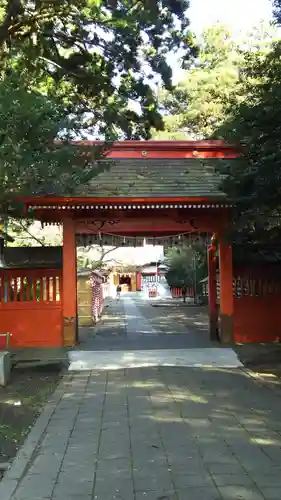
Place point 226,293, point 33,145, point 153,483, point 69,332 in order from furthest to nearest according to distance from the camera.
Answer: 1. point 226,293
2. point 69,332
3. point 33,145
4. point 153,483

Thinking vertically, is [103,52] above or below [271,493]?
above

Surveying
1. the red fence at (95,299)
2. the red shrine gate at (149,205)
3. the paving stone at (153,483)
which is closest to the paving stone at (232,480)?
the paving stone at (153,483)

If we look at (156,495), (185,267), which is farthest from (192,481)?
(185,267)

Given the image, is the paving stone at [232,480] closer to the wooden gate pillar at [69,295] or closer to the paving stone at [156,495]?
the paving stone at [156,495]

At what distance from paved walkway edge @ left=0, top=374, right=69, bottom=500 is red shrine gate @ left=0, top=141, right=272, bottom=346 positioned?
5.15 m

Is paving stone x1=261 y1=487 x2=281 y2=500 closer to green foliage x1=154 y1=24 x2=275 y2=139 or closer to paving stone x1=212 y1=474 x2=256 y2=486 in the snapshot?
paving stone x1=212 y1=474 x2=256 y2=486

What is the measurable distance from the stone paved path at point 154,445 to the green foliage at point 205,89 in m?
17.4

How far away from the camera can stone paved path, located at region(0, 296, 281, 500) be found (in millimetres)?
4523

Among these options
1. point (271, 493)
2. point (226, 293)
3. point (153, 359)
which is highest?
point (226, 293)

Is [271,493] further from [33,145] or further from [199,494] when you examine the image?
[33,145]

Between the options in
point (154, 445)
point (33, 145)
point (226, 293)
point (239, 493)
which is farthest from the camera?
point (226, 293)

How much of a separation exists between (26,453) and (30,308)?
7828 mm

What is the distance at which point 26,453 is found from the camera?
553 centimetres

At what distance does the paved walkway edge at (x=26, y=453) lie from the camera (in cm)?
462
